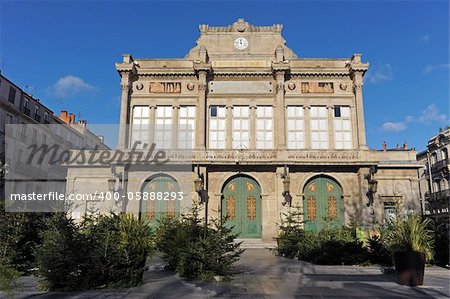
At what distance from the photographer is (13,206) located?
42.3 ft

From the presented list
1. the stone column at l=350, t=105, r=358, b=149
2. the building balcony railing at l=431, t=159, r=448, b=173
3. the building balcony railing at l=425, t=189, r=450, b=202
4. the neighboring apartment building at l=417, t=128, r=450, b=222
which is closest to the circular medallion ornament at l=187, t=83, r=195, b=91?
the stone column at l=350, t=105, r=358, b=149

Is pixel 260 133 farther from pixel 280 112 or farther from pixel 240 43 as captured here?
pixel 240 43

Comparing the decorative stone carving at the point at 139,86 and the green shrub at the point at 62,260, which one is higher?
the decorative stone carving at the point at 139,86

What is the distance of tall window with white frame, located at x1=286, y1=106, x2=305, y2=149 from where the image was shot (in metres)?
25.0

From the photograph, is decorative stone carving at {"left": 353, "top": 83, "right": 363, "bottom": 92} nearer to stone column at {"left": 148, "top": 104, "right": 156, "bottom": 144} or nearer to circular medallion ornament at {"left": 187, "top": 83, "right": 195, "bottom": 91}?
circular medallion ornament at {"left": 187, "top": 83, "right": 195, "bottom": 91}

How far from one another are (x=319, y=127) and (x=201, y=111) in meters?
8.40

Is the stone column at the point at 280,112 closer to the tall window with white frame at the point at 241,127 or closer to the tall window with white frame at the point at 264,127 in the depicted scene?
the tall window with white frame at the point at 264,127

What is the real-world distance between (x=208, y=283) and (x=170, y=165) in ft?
50.4

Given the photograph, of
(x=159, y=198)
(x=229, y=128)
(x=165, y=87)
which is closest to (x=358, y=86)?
(x=229, y=128)

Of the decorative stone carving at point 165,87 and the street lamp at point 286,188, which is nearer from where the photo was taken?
the street lamp at point 286,188

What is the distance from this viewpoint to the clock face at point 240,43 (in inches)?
1047

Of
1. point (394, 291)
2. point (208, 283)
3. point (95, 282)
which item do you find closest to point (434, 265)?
point (394, 291)

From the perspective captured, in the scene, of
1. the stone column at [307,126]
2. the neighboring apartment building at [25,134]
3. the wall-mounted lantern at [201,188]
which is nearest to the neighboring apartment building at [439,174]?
the stone column at [307,126]

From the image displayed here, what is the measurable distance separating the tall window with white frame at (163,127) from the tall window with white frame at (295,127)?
8.38 m
